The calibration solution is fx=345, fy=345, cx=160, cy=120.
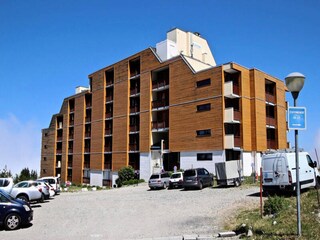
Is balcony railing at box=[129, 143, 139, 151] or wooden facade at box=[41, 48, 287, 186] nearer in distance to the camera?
wooden facade at box=[41, 48, 287, 186]

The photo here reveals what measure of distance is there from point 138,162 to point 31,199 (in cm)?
2638

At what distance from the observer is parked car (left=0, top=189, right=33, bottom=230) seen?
1302 cm

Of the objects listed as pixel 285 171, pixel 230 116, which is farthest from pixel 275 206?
pixel 230 116

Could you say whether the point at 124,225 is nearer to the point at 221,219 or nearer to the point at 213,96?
the point at 221,219

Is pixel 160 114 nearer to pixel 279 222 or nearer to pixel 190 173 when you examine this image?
pixel 190 173

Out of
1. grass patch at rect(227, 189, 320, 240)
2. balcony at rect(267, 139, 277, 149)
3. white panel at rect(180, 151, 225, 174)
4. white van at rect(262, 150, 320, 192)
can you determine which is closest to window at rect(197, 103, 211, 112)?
white panel at rect(180, 151, 225, 174)

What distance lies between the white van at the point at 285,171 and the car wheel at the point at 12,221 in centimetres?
1274

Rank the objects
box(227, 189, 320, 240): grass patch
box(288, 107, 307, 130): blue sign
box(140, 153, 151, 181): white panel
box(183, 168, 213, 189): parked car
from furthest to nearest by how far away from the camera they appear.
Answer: box(140, 153, 151, 181): white panel → box(183, 168, 213, 189): parked car → box(288, 107, 307, 130): blue sign → box(227, 189, 320, 240): grass patch

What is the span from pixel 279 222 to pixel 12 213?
9.68m

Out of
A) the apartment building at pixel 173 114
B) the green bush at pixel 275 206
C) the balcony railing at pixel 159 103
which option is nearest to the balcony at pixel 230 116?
the apartment building at pixel 173 114

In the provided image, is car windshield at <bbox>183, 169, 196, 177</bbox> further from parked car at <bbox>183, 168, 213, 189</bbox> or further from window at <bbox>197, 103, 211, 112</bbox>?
window at <bbox>197, 103, 211, 112</bbox>

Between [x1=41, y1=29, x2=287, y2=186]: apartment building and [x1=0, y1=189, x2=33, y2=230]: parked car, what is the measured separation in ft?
82.4

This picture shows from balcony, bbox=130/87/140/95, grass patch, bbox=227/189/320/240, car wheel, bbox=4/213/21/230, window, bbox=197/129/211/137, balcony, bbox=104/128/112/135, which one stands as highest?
balcony, bbox=130/87/140/95

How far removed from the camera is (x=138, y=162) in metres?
48.2
